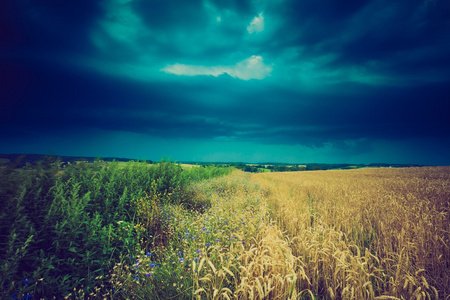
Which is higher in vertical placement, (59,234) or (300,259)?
(59,234)

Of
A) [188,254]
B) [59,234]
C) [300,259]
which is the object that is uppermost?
[59,234]

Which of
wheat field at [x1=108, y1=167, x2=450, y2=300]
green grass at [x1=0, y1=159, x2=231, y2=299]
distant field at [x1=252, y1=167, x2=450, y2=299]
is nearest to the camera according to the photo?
wheat field at [x1=108, y1=167, x2=450, y2=300]

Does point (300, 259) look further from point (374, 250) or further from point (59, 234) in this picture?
point (59, 234)

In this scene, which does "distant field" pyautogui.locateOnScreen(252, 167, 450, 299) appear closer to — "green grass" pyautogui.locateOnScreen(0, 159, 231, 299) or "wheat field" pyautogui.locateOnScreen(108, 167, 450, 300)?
"wheat field" pyautogui.locateOnScreen(108, 167, 450, 300)

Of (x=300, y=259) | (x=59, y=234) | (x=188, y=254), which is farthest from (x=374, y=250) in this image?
(x=59, y=234)

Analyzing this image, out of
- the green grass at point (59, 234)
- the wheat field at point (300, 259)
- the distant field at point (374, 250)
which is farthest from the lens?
the green grass at point (59, 234)

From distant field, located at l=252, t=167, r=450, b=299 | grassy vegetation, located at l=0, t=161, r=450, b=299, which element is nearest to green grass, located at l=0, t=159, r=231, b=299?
grassy vegetation, located at l=0, t=161, r=450, b=299

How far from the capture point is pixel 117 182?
643 centimetres

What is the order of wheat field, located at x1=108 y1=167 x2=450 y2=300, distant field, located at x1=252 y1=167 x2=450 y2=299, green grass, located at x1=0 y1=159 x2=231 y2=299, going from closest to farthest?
wheat field, located at x1=108 y1=167 x2=450 y2=300 < distant field, located at x1=252 y1=167 x2=450 y2=299 < green grass, located at x1=0 y1=159 x2=231 y2=299

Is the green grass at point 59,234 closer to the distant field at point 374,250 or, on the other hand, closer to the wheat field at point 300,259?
the wheat field at point 300,259

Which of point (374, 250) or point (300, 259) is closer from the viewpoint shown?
point (374, 250)

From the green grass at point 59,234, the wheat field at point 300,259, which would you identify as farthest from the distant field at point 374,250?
the green grass at point 59,234

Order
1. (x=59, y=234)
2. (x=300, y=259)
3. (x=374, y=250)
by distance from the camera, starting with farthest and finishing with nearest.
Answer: (x=300, y=259) → (x=374, y=250) → (x=59, y=234)

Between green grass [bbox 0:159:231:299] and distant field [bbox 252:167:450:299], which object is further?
green grass [bbox 0:159:231:299]
